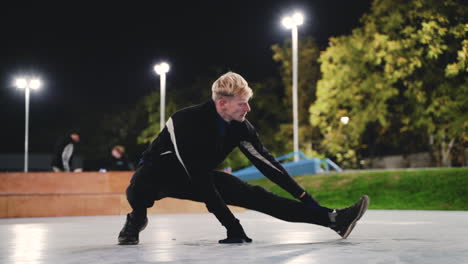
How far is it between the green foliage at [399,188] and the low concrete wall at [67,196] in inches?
246

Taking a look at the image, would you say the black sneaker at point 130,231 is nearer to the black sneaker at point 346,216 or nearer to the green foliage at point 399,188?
the black sneaker at point 346,216

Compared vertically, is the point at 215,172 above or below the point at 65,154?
below

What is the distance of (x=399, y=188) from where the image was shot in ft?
72.3

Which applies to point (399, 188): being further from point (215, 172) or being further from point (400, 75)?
point (215, 172)

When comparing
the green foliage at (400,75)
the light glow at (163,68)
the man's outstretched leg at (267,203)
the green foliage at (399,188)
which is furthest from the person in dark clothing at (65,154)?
the light glow at (163,68)

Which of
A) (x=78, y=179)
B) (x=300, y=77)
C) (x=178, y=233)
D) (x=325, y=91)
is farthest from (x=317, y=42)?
(x=178, y=233)

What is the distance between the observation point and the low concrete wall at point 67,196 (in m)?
15.8

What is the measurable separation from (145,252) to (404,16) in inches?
1029

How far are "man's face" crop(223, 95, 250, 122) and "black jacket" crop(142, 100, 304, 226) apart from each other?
123 mm

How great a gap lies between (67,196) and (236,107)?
10.2 meters

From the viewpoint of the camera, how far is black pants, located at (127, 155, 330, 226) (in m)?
6.96

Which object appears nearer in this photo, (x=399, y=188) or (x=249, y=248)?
(x=249, y=248)

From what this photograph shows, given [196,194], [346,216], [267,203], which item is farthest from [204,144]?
[346,216]

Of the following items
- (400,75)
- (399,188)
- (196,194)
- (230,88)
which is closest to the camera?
(230,88)
